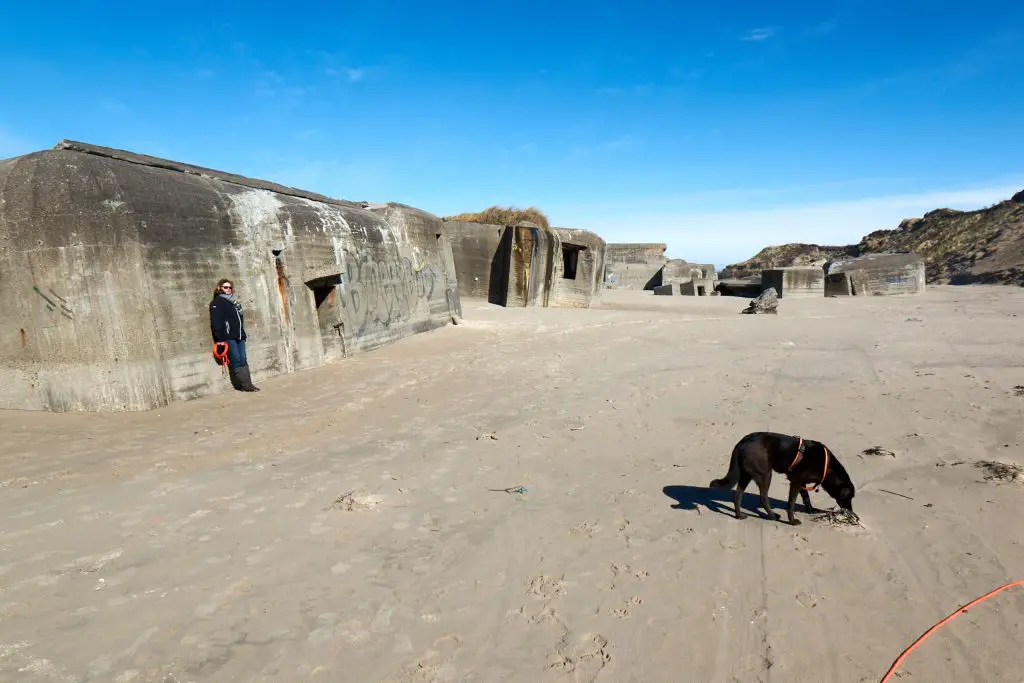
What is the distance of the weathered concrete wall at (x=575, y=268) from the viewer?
688 inches

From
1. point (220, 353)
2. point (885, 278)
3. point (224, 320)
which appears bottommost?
point (885, 278)

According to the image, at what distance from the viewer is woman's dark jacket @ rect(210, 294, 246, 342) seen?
7.23 meters

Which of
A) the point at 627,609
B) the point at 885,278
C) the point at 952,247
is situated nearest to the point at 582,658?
the point at 627,609

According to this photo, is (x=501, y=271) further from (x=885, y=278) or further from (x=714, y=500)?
(x=885, y=278)

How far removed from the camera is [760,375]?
26.3 feet

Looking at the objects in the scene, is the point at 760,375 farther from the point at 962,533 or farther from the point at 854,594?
the point at 854,594

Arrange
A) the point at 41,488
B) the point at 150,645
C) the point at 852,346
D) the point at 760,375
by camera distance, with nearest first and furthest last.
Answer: the point at 150,645, the point at 41,488, the point at 760,375, the point at 852,346

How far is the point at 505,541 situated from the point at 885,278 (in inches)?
917

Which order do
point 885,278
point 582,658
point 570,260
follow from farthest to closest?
point 885,278 → point 570,260 → point 582,658

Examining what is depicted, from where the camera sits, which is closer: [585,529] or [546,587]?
[546,587]

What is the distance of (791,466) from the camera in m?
3.69

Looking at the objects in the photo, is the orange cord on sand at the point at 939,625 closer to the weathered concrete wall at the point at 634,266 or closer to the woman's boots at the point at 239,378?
the woman's boots at the point at 239,378

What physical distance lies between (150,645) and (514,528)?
207 cm

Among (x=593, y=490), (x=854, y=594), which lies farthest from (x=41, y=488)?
(x=854, y=594)
